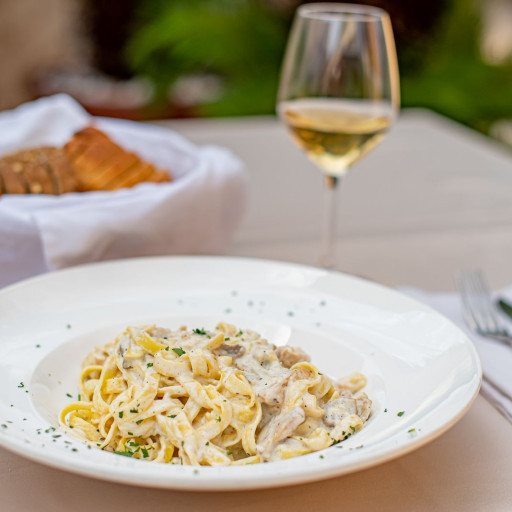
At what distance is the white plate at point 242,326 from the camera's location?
2.66 feet

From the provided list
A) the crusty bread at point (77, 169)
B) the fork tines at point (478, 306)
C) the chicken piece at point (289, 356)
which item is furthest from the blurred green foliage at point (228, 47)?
the chicken piece at point (289, 356)

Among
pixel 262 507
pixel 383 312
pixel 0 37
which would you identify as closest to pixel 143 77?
pixel 0 37

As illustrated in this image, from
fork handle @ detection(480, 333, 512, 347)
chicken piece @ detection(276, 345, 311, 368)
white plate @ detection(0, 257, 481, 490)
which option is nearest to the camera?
white plate @ detection(0, 257, 481, 490)

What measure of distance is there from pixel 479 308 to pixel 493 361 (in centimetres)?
18

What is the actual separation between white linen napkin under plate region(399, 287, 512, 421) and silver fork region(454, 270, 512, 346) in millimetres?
13

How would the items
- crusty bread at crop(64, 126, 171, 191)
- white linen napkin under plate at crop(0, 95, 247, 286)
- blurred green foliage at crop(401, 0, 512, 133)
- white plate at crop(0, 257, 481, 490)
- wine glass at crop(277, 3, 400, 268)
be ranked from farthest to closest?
blurred green foliage at crop(401, 0, 512, 133)
crusty bread at crop(64, 126, 171, 191)
wine glass at crop(277, 3, 400, 268)
white linen napkin under plate at crop(0, 95, 247, 286)
white plate at crop(0, 257, 481, 490)

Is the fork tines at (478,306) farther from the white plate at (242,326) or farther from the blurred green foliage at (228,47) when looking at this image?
the blurred green foliage at (228,47)

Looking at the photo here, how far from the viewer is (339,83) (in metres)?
1.57

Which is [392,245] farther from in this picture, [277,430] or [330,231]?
[277,430]

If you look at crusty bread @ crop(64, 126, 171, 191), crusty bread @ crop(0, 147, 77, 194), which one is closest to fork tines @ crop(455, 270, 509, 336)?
crusty bread @ crop(64, 126, 171, 191)

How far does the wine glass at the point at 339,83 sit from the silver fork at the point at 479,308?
296 mm

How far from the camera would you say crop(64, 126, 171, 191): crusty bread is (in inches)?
65.1

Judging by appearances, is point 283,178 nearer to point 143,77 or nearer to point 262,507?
point 262,507

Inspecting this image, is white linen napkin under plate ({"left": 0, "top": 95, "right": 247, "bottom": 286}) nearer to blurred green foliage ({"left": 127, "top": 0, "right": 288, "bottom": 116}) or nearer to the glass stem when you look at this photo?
the glass stem
